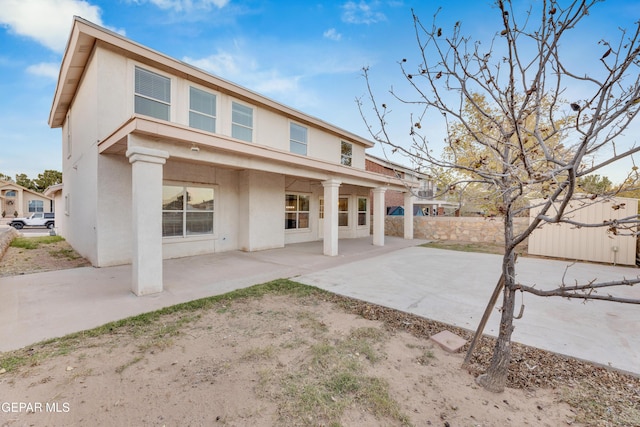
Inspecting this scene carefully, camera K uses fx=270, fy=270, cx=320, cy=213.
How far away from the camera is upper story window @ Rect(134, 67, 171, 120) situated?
24.6 feet

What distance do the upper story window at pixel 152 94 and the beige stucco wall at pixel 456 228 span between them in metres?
13.6

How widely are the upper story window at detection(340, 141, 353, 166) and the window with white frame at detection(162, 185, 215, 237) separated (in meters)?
7.35

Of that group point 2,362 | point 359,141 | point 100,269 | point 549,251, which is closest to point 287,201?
point 359,141

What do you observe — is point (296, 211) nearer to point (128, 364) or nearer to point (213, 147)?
point (213, 147)

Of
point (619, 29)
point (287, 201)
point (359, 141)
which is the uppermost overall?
point (359, 141)

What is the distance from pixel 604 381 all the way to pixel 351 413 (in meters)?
2.74

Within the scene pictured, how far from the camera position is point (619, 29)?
2064 millimetres

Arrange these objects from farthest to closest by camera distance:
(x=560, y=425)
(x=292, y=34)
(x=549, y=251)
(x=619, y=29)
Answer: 1. (x=549, y=251)
2. (x=292, y=34)
3. (x=560, y=425)
4. (x=619, y=29)

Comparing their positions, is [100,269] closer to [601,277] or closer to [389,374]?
[389,374]

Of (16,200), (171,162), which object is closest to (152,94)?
(171,162)

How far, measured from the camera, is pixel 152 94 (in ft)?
25.3

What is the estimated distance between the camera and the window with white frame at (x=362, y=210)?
16000 millimetres

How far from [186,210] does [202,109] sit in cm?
333

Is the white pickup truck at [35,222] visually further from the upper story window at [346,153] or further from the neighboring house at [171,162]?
the upper story window at [346,153]
